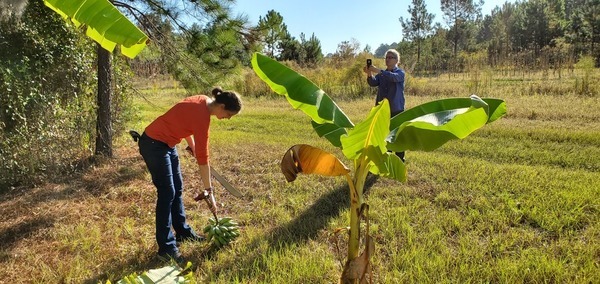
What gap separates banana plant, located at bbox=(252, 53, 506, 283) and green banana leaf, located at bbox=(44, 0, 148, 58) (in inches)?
22.5

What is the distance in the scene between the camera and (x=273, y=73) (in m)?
1.96

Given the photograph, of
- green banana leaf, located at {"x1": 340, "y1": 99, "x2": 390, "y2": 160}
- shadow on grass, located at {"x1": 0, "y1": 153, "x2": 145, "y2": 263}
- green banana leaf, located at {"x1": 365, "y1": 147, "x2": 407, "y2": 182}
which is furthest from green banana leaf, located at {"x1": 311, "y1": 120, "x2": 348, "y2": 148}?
shadow on grass, located at {"x1": 0, "y1": 153, "x2": 145, "y2": 263}

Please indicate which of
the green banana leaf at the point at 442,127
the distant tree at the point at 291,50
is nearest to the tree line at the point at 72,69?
the green banana leaf at the point at 442,127

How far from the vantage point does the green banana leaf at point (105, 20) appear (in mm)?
1749

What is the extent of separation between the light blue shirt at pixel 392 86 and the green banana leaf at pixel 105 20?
3482 millimetres

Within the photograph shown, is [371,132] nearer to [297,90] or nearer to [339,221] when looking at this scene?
[297,90]

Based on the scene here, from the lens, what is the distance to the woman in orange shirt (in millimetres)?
3006

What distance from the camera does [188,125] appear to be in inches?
119

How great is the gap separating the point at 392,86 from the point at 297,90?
322 cm

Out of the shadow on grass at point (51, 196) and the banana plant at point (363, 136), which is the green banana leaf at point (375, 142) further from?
the shadow on grass at point (51, 196)

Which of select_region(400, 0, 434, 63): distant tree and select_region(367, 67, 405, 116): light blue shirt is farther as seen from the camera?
select_region(400, 0, 434, 63): distant tree

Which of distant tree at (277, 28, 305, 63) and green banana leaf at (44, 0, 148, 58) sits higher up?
distant tree at (277, 28, 305, 63)

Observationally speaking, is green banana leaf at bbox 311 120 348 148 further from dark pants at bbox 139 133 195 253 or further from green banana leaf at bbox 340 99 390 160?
dark pants at bbox 139 133 195 253

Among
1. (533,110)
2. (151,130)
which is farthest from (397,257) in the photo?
(533,110)
